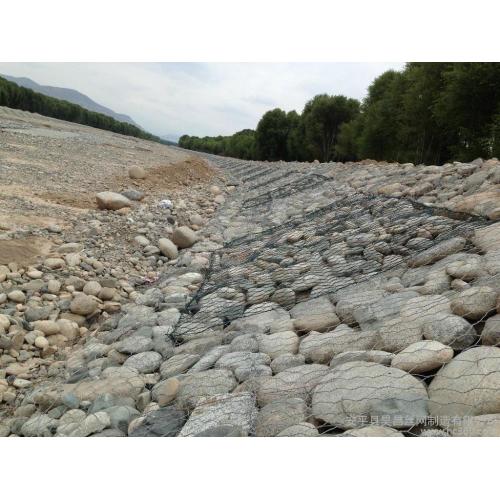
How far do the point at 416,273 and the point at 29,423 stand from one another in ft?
9.60

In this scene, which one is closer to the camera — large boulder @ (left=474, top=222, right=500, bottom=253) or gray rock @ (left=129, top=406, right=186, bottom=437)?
gray rock @ (left=129, top=406, right=186, bottom=437)

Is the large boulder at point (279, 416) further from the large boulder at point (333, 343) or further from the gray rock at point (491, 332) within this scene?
the gray rock at point (491, 332)

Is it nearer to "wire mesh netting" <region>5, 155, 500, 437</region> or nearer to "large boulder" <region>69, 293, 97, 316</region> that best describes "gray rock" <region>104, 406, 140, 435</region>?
"wire mesh netting" <region>5, 155, 500, 437</region>

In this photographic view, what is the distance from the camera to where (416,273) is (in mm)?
3227

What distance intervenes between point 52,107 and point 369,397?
48.7 m

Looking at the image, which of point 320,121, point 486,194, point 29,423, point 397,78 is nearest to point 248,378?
point 29,423

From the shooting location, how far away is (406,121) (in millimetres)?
18750

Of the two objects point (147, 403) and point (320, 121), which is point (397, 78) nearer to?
point (320, 121)

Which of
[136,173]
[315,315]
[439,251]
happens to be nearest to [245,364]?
[315,315]

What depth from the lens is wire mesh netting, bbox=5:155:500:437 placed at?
6.15 feet

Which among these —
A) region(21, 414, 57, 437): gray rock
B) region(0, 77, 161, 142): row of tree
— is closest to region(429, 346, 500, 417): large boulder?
region(21, 414, 57, 437): gray rock

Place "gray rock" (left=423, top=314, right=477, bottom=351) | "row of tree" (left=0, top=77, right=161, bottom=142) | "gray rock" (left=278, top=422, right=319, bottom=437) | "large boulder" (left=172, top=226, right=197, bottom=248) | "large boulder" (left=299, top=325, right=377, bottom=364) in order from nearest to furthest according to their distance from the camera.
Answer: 1. "gray rock" (left=278, top=422, right=319, bottom=437)
2. "gray rock" (left=423, top=314, right=477, bottom=351)
3. "large boulder" (left=299, top=325, right=377, bottom=364)
4. "large boulder" (left=172, top=226, right=197, bottom=248)
5. "row of tree" (left=0, top=77, right=161, bottom=142)

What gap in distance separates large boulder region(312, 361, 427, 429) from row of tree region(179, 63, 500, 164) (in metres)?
11.8

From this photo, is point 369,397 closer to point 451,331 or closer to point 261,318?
point 451,331
